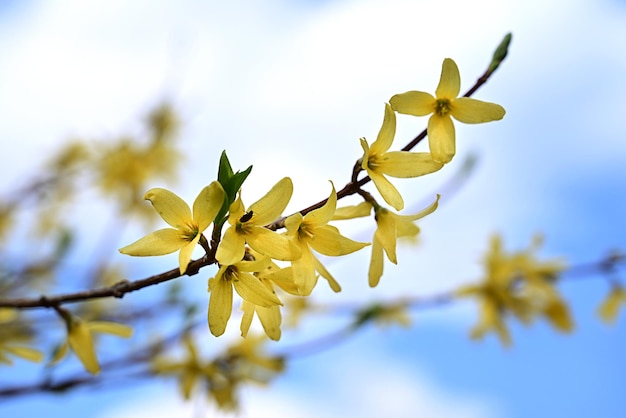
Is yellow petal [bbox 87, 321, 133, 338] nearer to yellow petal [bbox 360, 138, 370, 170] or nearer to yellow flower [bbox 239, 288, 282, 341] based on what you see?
yellow flower [bbox 239, 288, 282, 341]

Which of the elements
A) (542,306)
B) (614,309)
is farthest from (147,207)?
(614,309)

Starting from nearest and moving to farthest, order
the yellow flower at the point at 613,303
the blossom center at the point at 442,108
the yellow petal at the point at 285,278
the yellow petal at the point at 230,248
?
1. the yellow petal at the point at 230,248
2. the yellow petal at the point at 285,278
3. the blossom center at the point at 442,108
4. the yellow flower at the point at 613,303

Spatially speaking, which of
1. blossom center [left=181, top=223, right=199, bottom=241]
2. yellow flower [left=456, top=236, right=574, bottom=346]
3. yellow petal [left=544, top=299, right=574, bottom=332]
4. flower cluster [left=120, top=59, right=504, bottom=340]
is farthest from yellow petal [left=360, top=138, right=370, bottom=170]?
yellow petal [left=544, top=299, right=574, bottom=332]

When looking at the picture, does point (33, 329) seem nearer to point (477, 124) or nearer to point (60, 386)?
point (60, 386)

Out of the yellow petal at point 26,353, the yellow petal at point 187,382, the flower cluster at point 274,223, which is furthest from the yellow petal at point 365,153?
the yellow petal at point 187,382

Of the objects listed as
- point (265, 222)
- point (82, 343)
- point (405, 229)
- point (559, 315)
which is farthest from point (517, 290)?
point (265, 222)

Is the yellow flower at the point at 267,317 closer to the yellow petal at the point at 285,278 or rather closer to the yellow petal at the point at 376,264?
Result: the yellow petal at the point at 285,278
